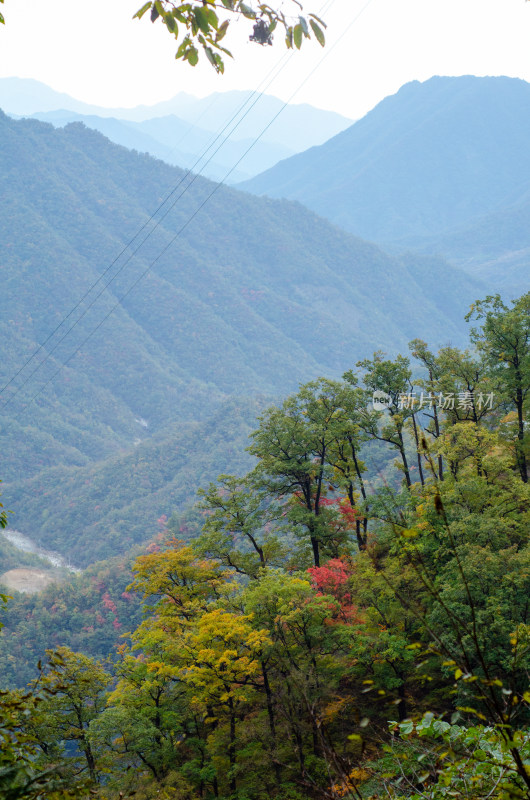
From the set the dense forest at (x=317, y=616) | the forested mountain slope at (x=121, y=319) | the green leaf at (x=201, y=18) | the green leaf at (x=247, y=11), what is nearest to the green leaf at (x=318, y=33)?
the green leaf at (x=247, y=11)

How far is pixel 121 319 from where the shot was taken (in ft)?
544

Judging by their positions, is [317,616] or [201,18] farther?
[317,616]

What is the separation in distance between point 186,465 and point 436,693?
83.1 m

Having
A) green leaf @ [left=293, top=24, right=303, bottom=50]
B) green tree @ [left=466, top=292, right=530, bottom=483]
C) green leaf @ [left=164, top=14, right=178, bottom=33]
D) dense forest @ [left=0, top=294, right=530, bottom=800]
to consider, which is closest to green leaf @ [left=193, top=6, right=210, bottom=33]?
green leaf @ [left=164, top=14, right=178, bottom=33]

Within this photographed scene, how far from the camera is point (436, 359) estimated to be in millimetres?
24438

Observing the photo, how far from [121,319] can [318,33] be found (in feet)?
550

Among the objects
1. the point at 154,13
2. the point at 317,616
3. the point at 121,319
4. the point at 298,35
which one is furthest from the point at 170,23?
the point at 121,319

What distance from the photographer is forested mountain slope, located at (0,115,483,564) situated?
135000 mm

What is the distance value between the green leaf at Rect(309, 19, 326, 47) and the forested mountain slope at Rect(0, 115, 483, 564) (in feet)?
354

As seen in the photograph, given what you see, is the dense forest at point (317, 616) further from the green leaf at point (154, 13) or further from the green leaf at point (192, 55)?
the green leaf at point (154, 13)

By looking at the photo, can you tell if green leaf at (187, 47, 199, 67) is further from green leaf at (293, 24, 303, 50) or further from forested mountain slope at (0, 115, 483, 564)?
forested mountain slope at (0, 115, 483, 564)

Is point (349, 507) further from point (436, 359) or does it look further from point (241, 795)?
point (241, 795)

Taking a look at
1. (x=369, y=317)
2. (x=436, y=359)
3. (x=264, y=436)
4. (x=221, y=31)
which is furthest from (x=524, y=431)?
(x=369, y=317)

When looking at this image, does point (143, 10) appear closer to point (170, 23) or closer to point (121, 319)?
point (170, 23)
